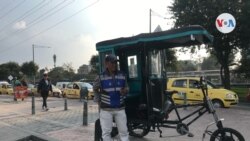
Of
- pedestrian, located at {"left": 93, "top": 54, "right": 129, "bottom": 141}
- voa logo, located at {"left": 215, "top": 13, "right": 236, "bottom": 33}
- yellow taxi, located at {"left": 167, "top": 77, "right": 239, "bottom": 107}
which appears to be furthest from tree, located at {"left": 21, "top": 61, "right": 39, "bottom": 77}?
pedestrian, located at {"left": 93, "top": 54, "right": 129, "bottom": 141}

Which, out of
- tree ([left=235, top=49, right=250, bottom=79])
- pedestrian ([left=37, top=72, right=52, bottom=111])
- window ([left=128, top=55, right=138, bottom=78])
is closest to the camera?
window ([left=128, top=55, right=138, bottom=78])

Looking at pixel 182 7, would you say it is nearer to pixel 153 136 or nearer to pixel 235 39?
pixel 235 39

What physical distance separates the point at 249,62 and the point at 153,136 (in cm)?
2567

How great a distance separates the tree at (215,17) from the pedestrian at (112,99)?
24129mm

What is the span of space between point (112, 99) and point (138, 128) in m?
3.19

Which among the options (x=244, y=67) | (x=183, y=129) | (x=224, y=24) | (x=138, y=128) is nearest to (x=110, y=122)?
(x=183, y=129)

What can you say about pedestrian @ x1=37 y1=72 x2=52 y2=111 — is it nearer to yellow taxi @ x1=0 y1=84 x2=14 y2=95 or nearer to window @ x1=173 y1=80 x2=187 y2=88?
window @ x1=173 y1=80 x2=187 y2=88

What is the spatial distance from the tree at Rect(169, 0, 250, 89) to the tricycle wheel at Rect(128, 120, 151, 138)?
21.3 m

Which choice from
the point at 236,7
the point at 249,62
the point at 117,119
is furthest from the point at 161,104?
the point at 249,62

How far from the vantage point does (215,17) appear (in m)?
30.5

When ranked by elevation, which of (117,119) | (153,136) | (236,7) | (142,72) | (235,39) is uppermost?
(236,7)

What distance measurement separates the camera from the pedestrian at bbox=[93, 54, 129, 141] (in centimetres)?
747

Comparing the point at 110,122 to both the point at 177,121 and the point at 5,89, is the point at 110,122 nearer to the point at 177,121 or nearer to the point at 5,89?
the point at 177,121

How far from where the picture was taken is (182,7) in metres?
32.8
